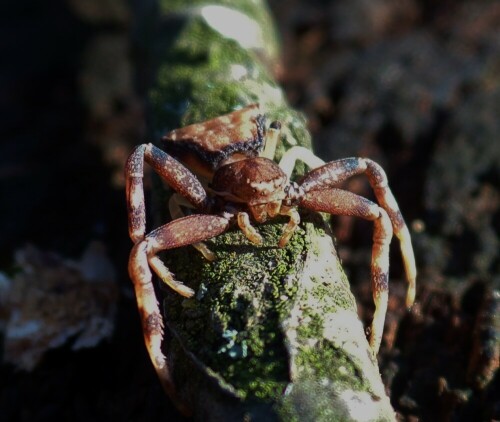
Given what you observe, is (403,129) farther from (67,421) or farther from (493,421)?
(67,421)

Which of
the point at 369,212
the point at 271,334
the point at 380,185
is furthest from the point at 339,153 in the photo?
the point at 271,334

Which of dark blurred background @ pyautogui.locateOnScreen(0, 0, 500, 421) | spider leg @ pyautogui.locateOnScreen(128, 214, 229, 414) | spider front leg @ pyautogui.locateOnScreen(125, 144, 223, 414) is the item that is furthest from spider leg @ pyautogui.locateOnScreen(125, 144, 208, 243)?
dark blurred background @ pyautogui.locateOnScreen(0, 0, 500, 421)

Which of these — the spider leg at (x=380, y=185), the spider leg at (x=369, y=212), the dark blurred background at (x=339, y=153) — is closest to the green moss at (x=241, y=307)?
the spider leg at (x=369, y=212)

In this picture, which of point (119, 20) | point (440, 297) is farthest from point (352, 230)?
point (119, 20)

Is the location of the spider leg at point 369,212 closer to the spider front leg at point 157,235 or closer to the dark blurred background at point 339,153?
the spider front leg at point 157,235

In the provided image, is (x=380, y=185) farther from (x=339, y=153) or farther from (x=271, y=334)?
(x=339, y=153)
